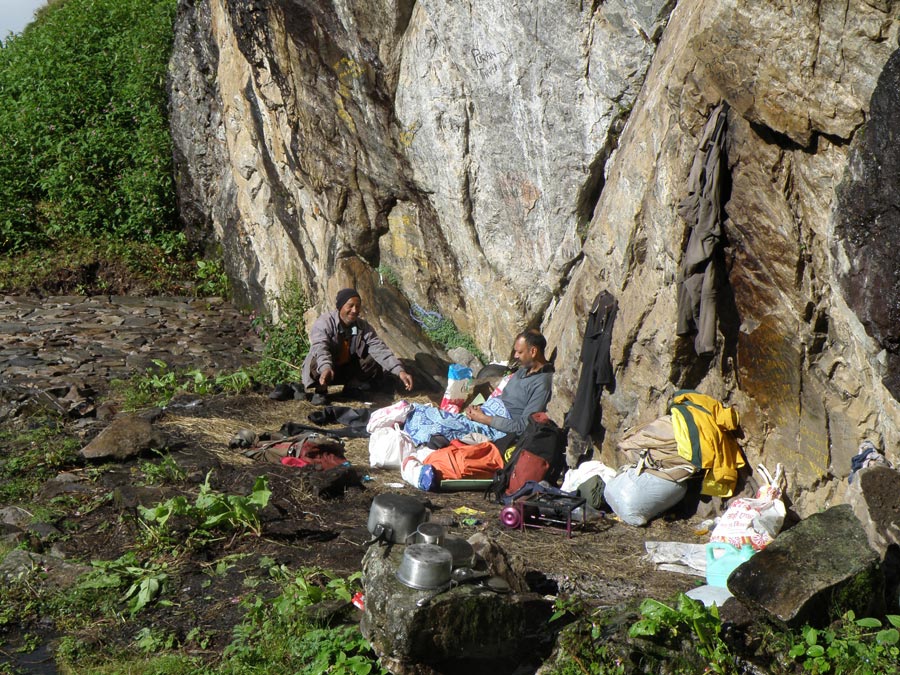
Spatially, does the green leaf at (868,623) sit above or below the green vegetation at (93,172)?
below

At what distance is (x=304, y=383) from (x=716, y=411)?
480 cm

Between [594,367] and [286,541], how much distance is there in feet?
9.12

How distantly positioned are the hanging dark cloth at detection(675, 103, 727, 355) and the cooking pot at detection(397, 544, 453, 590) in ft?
8.93

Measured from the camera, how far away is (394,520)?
4.22 meters

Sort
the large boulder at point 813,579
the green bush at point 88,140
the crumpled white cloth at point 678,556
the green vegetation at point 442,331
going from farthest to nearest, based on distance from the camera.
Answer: the green bush at point 88,140, the green vegetation at point 442,331, the crumpled white cloth at point 678,556, the large boulder at point 813,579

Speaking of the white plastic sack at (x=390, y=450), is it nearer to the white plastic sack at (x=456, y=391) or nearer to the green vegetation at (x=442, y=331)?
the white plastic sack at (x=456, y=391)

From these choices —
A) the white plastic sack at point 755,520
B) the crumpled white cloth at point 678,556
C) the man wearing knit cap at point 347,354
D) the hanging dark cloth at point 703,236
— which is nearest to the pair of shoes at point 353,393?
the man wearing knit cap at point 347,354

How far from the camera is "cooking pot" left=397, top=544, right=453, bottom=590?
3660 mm

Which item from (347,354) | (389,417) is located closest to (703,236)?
(389,417)

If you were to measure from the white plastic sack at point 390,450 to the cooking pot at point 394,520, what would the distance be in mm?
2711

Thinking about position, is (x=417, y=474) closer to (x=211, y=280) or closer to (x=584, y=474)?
(x=584, y=474)

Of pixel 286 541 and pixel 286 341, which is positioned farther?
pixel 286 341

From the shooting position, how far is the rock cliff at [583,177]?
4.47 meters

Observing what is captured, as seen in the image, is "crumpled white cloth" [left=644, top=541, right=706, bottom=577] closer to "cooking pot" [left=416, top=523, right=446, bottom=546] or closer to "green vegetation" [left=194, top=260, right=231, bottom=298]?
"cooking pot" [left=416, top=523, right=446, bottom=546]
